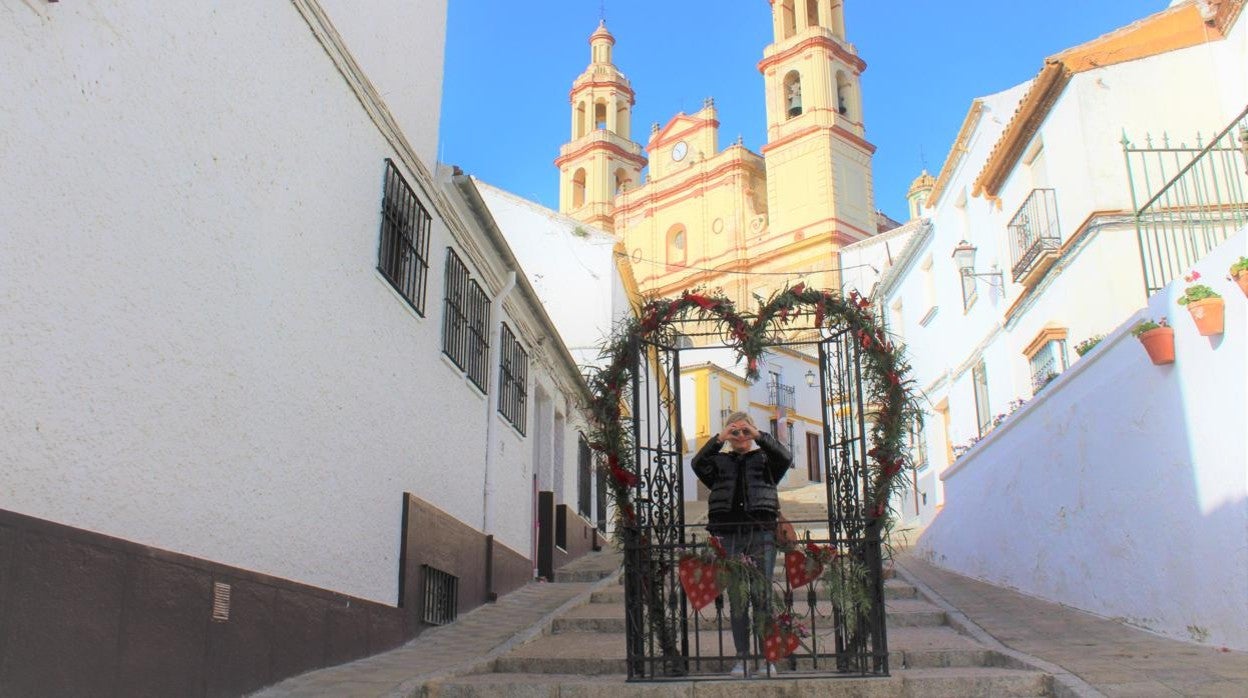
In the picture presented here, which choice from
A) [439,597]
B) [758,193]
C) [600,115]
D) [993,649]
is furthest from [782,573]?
[600,115]

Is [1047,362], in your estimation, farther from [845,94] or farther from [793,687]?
[845,94]

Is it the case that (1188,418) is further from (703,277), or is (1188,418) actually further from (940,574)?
(703,277)

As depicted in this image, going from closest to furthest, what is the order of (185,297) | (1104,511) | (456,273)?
1. (185,297)
2. (1104,511)
3. (456,273)

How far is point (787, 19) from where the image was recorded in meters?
46.2

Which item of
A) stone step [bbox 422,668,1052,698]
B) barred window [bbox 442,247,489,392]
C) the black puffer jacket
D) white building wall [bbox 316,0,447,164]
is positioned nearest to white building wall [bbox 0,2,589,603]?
white building wall [bbox 316,0,447,164]

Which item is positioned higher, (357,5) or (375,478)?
(357,5)

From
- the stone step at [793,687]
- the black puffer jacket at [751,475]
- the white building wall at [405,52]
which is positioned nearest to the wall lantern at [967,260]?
the white building wall at [405,52]

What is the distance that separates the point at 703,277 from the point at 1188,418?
39.0 meters

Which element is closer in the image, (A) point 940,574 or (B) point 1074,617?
(B) point 1074,617

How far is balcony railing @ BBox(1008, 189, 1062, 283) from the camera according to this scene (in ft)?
45.4

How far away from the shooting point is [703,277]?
152ft

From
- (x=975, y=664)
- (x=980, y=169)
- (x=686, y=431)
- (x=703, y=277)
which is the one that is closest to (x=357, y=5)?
(x=975, y=664)

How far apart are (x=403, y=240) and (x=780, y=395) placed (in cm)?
3167

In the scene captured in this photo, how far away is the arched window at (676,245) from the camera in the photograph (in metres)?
48.4
